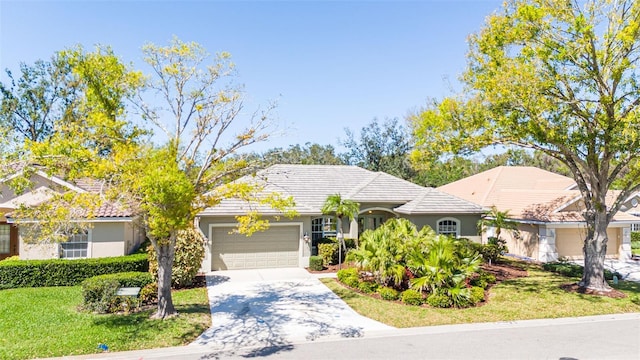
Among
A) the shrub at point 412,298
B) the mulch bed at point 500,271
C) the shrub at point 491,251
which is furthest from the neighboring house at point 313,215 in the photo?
the shrub at point 412,298

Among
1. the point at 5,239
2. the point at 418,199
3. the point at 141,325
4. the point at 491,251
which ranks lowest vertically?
the point at 141,325

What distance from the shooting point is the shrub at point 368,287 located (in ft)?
48.4

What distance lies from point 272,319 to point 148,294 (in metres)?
4.35

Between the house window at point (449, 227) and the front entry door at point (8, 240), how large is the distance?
878 inches

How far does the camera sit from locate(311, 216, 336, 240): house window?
2181cm

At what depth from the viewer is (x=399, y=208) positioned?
22.2 meters

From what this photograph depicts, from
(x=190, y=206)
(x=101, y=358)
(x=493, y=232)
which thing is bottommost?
(x=101, y=358)

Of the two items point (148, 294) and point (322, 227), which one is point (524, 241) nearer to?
point (322, 227)

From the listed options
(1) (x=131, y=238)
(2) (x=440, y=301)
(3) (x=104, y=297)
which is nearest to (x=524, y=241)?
(2) (x=440, y=301)

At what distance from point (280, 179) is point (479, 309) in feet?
45.3

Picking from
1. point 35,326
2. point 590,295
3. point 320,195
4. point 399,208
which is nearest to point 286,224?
point 320,195

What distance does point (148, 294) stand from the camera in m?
13.0

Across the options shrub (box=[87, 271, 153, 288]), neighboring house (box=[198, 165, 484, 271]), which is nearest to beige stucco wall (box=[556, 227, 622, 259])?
neighboring house (box=[198, 165, 484, 271])

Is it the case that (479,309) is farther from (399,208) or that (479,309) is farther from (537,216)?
(537,216)
